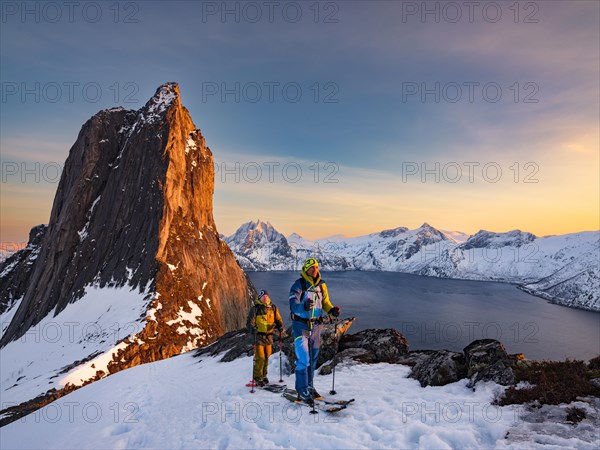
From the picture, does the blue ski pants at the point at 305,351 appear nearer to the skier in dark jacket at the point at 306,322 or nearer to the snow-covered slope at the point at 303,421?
the skier in dark jacket at the point at 306,322

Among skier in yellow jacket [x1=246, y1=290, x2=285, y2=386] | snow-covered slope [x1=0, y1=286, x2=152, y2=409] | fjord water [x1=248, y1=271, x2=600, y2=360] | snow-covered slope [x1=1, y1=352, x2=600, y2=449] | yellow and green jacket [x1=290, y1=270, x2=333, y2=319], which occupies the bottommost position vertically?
fjord water [x1=248, y1=271, x2=600, y2=360]

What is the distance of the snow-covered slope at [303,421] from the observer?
6.80 meters

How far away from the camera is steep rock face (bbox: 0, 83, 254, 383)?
66812mm

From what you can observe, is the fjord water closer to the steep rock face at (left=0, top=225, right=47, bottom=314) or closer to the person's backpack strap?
the person's backpack strap

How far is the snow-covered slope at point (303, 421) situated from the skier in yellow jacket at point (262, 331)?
75cm

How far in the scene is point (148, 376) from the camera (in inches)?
672

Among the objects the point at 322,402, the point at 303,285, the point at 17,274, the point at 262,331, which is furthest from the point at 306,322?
the point at 17,274

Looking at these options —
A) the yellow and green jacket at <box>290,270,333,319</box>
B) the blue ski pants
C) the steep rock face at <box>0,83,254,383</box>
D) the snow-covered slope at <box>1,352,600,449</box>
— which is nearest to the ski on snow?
the snow-covered slope at <box>1,352,600,449</box>

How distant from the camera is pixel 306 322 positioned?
9.58 meters

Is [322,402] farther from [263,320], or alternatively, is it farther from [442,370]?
[263,320]

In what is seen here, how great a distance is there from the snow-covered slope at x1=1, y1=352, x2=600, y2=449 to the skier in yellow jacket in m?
0.75

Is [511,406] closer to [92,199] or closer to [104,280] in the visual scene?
[104,280]

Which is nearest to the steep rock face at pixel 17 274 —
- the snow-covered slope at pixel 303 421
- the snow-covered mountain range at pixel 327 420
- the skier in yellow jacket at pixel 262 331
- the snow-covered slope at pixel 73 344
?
the snow-covered slope at pixel 73 344

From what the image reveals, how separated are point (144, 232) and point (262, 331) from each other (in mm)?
72227
